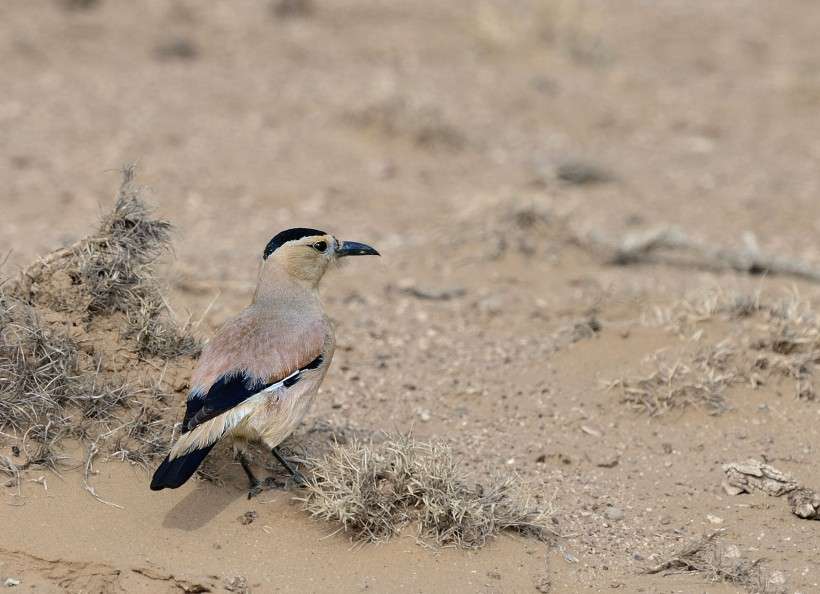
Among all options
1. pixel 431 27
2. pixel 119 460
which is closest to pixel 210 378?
pixel 119 460

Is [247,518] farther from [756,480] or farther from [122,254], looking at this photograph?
[756,480]

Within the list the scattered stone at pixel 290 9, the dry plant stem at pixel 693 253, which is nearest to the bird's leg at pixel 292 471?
the dry plant stem at pixel 693 253

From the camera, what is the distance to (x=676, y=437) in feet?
19.8

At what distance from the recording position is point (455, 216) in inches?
383

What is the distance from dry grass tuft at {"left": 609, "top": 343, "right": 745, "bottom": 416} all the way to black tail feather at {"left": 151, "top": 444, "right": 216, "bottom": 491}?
2694 millimetres

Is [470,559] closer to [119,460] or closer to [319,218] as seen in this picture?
Answer: [119,460]

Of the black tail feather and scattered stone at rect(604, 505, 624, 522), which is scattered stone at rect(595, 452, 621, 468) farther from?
the black tail feather

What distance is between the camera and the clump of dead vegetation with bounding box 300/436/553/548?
472cm

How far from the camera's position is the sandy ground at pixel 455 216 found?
4758 mm

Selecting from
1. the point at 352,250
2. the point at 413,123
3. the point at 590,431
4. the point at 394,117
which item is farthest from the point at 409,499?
the point at 394,117

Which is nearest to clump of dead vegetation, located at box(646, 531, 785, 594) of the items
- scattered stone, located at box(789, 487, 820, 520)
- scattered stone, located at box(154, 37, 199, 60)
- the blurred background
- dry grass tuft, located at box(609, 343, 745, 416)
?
scattered stone, located at box(789, 487, 820, 520)

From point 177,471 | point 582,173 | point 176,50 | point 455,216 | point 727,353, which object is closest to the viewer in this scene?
point 177,471

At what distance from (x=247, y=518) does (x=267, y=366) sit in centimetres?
66

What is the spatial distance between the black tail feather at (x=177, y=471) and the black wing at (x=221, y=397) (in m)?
0.14
